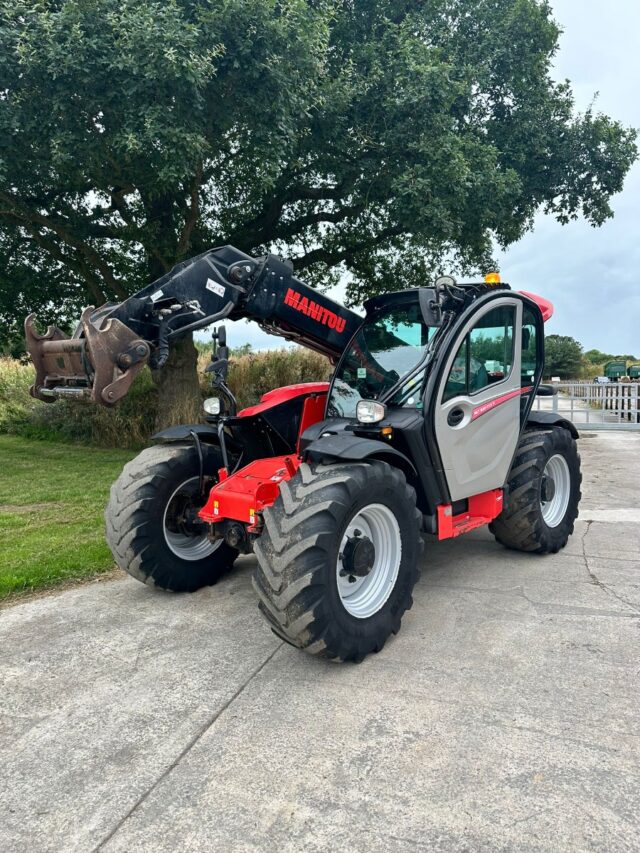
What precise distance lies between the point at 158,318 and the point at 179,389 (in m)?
8.27

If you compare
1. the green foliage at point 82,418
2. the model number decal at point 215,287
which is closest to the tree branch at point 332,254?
the green foliage at point 82,418

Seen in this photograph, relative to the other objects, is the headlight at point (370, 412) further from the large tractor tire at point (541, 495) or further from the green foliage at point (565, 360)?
the green foliage at point (565, 360)

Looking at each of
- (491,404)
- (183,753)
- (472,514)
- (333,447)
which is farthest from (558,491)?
(183,753)

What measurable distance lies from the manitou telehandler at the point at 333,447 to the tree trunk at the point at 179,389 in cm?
710

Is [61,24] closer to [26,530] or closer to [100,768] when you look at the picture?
[26,530]

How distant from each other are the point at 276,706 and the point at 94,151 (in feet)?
24.5

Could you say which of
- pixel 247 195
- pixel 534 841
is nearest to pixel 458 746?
pixel 534 841

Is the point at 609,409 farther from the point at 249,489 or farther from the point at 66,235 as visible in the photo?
the point at 249,489

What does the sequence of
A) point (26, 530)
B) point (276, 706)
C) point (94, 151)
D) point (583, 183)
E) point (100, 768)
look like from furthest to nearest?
point (583, 183) → point (94, 151) → point (26, 530) → point (276, 706) → point (100, 768)

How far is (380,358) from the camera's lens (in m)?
4.45

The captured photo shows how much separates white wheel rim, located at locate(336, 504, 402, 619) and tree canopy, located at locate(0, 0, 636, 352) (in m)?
5.78

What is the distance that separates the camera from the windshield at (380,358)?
4.27 meters

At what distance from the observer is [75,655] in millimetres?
3463

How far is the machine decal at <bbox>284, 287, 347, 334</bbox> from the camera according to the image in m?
4.08
